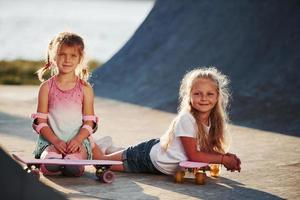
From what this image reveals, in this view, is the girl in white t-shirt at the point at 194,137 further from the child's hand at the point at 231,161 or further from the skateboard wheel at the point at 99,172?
the skateboard wheel at the point at 99,172

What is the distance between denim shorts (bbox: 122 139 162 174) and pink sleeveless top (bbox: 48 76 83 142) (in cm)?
41

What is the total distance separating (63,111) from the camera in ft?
16.0

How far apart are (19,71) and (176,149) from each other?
9.37m

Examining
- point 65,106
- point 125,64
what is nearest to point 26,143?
point 65,106

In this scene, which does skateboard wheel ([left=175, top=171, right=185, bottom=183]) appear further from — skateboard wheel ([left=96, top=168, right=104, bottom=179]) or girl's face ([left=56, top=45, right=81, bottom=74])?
girl's face ([left=56, top=45, right=81, bottom=74])

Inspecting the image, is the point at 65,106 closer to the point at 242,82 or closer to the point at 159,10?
the point at 242,82

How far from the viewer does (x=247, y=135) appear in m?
6.59

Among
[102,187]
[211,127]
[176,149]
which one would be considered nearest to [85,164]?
[102,187]

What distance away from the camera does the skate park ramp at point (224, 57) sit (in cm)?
768

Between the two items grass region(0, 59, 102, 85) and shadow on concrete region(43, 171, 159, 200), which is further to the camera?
grass region(0, 59, 102, 85)

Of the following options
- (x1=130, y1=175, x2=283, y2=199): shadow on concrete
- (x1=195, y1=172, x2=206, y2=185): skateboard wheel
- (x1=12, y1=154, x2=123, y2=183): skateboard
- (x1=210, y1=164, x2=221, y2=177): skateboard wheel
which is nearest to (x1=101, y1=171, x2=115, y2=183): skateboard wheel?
(x1=12, y1=154, x2=123, y2=183): skateboard

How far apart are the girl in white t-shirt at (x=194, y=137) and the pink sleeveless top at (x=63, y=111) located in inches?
16.6

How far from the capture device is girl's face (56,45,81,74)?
483 centimetres

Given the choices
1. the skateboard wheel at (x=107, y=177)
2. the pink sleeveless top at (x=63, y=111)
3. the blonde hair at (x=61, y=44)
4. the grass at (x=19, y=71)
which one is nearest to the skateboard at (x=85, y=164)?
the skateboard wheel at (x=107, y=177)
